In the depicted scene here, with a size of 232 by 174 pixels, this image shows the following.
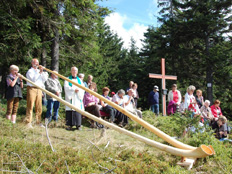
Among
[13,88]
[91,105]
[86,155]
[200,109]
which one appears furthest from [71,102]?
[200,109]

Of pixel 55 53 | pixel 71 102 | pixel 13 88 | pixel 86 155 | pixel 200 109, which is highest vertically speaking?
pixel 55 53

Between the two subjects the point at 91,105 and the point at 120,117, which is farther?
the point at 120,117

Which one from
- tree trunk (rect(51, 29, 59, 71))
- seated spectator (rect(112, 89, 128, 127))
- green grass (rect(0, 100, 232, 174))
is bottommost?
green grass (rect(0, 100, 232, 174))

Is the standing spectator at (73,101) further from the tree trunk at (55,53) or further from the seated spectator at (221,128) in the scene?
the tree trunk at (55,53)

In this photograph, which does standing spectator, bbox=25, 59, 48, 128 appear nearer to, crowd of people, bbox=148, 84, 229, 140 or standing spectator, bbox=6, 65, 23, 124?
standing spectator, bbox=6, 65, 23, 124

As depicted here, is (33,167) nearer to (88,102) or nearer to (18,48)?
(88,102)

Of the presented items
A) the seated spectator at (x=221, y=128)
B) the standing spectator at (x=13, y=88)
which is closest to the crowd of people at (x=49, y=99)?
the standing spectator at (x=13, y=88)

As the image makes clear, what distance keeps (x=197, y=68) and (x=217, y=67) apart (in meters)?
3.12

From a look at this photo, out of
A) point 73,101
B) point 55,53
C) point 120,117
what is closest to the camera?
point 73,101

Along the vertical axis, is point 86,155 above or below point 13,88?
below

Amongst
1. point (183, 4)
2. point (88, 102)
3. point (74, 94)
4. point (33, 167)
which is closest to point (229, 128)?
point (88, 102)

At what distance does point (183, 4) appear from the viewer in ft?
67.2

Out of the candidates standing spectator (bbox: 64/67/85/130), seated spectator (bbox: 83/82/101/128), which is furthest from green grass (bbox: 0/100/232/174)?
seated spectator (bbox: 83/82/101/128)

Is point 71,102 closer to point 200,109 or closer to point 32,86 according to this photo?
point 32,86
